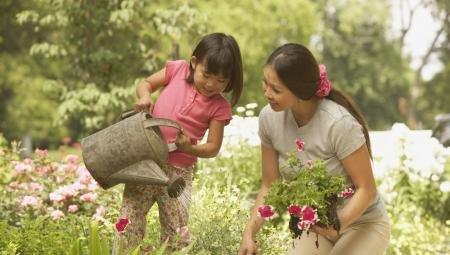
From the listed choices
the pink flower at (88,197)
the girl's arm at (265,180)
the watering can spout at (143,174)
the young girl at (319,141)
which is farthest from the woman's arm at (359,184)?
the pink flower at (88,197)

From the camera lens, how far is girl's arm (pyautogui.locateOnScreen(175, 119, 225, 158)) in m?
3.46

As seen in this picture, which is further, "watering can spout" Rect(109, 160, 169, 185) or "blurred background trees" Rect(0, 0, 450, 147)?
"blurred background trees" Rect(0, 0, 450, 147)

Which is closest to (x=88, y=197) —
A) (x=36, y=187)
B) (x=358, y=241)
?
(x=36, y=187)

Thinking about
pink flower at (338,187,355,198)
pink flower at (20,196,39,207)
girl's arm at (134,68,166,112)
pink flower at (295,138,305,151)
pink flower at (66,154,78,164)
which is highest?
girl's arm at (134,68,166,112)

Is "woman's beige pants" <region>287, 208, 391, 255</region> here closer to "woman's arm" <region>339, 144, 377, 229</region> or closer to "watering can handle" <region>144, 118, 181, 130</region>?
"woman's arm" <region>339, 144, 377, 229</region>

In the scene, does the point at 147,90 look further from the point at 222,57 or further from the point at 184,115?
the point at 222,57

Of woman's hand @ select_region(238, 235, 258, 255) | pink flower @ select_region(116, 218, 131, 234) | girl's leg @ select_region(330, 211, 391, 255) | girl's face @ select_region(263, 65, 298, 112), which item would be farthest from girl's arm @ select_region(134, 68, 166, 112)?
girl's leg @ select_region(330, 211, 391, 255)

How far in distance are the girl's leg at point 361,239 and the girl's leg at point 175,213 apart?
2.49ft

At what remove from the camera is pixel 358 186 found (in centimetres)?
325

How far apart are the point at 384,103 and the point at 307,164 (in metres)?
35.7

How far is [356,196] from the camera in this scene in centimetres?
324

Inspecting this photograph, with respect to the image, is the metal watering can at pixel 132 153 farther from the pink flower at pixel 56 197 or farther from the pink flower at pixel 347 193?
the pink flower at pixel 56 197

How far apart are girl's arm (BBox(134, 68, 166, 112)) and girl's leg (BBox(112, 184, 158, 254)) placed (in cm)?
38

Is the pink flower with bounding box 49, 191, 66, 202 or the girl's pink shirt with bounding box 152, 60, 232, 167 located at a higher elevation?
the girl's pink shirt with bounding box 152, 60, 232, 167
